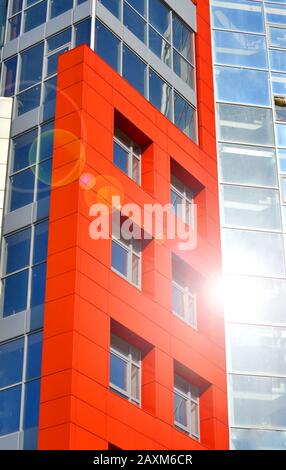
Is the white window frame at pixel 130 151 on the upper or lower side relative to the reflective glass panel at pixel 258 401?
upper

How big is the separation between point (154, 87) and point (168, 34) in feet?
12.5

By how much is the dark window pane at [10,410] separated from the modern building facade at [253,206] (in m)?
9.47

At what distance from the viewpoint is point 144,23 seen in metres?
38.8

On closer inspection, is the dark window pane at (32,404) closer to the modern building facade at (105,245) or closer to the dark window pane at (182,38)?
the modern building facade at (105,245)

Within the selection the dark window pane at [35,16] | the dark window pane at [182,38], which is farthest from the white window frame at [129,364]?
the dark window pane at [182,38]

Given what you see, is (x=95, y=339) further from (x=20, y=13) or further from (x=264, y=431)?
(x=20, y=13)

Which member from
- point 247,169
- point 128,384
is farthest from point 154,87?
point 128,384

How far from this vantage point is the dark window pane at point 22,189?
1287 inches

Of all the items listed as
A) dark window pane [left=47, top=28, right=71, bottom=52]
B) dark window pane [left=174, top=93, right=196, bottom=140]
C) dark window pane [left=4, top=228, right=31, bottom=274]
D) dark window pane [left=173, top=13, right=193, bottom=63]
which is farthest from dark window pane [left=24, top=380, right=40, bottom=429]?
dark window pane [left=173, top=13, right=193, bottom=63]

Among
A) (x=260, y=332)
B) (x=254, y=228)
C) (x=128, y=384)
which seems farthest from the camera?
(x=254, y=228)

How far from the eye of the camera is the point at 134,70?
36.9 metres

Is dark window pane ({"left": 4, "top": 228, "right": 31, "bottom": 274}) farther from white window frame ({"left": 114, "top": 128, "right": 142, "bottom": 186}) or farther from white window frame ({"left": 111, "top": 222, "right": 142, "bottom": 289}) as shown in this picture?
white window frame ({"left": 114, "top": 128, "right": 142, "bottom": 186})

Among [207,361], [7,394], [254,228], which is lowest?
[7,394]

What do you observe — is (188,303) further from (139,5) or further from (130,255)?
(139,5)
